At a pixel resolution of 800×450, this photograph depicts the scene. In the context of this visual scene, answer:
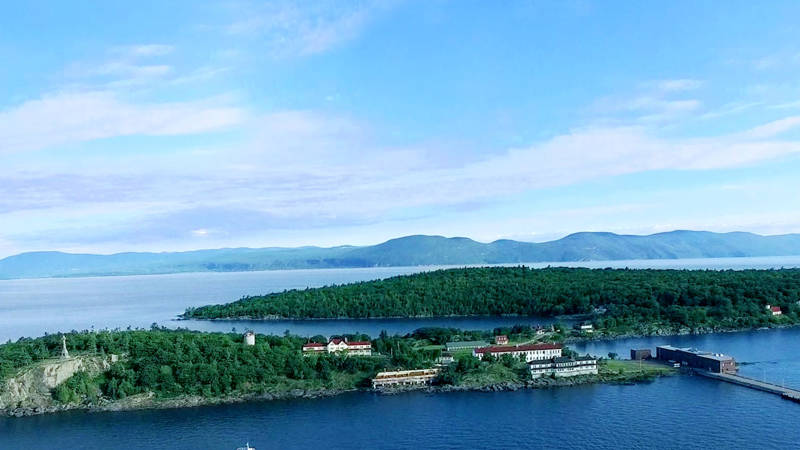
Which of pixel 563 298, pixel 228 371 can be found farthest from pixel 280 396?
pixel 563 298

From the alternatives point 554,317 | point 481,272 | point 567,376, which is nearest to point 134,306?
point 481,272

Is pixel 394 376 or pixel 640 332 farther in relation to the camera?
pixel 640 332

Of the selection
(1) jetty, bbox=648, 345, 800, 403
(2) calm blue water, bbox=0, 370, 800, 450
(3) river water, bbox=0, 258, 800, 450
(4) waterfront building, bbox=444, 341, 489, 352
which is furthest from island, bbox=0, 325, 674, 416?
(4) waterfront building, bbox=444, 341, 489, 352

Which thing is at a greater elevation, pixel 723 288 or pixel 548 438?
pixel 723 288

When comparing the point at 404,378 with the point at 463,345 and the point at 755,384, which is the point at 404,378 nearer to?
the point at 463,345

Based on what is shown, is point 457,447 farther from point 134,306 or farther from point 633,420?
point 134,306

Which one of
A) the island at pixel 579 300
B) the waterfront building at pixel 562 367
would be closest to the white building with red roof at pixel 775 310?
the island at pixel 579 300
